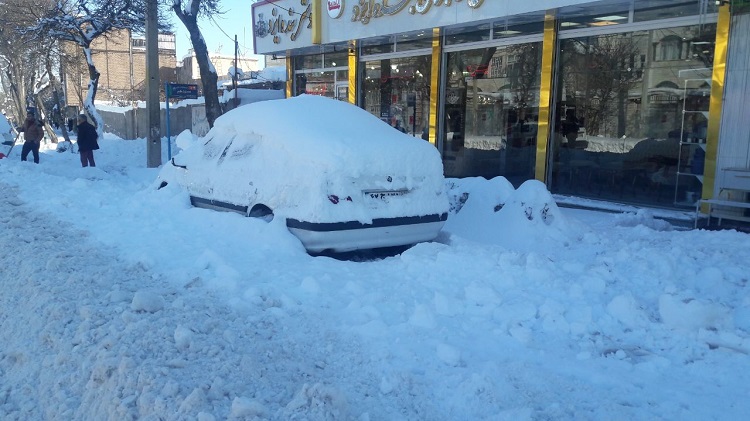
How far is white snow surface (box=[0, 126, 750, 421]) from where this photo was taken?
3645 mm

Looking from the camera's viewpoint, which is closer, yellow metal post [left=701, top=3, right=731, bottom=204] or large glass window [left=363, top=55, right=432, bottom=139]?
yellow metal post [left=701, top=3, right=731, bottom=204]

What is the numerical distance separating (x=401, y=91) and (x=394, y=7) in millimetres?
2520

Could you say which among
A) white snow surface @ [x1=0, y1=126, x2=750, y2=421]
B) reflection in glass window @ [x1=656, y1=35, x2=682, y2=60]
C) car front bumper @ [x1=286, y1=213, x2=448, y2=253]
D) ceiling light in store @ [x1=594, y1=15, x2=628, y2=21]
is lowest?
white snow surface @ [x1=0, y1=126, x2=750, y2=421]

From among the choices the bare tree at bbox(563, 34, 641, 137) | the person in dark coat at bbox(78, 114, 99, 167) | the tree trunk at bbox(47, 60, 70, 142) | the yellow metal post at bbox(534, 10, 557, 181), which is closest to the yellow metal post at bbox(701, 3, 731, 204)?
the bare tree at bbox(563, 34, 641, 137)

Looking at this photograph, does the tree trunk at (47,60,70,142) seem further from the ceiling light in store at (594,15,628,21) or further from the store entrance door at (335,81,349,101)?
the ceiling light in store at (594,15,628,21)

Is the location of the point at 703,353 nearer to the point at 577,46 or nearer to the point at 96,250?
the point at 96,250

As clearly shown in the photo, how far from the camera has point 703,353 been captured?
4.48 meters

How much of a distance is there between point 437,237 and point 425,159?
1.18 meters

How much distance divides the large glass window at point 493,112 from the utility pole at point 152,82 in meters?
7.57

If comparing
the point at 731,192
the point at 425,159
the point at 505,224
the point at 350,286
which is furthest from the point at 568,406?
the point at 731,192

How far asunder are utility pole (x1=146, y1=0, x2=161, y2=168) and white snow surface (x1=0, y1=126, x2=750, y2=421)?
376 inches

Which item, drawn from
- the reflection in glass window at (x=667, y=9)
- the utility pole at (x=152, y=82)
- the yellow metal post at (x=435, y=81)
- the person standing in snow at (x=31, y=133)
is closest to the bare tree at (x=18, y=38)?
the person standing in snow at (x=31, y=133)

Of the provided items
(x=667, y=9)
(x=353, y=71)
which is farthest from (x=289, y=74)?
(x=667, y=9)

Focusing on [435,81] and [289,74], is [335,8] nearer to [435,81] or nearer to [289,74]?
[435,81]
